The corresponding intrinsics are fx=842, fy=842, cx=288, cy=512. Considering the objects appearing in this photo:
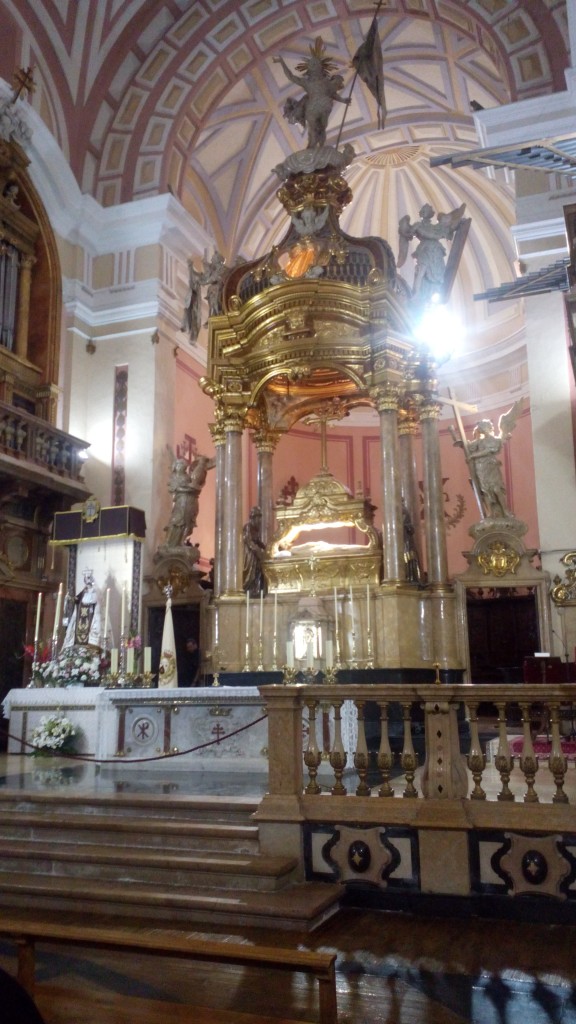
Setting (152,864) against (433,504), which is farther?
(433,504)

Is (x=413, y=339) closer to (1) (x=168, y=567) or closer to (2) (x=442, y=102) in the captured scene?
(1) (x=168, y=567)

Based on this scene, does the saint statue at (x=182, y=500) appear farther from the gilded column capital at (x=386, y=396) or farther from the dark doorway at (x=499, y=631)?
the dark doorway at (x=499, y=631)

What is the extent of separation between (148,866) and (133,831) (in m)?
0.32

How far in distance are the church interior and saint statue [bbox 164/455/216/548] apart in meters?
0.09

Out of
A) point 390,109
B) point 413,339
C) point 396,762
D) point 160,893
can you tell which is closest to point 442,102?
point 390,109

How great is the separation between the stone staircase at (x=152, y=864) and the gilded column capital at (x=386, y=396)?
5.68 meters

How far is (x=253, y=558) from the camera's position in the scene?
10.6 meters

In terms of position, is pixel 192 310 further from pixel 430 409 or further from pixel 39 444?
pixel 430 409

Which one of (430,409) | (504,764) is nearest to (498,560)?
(430,409)

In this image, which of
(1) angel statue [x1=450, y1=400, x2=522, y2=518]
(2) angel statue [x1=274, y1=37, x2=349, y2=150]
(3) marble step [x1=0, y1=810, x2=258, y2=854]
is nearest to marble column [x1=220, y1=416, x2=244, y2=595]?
(1) angel statue [x1=450, y1=400, x2=522, y2=518]

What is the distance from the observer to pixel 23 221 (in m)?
11.6

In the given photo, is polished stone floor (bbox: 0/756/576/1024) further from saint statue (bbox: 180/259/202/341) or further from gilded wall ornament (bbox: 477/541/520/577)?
saint statue (bbox: 180/259/202/341)

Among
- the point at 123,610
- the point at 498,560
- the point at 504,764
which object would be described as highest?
the point at 498,560

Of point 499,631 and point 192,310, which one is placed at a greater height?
point 192,310
